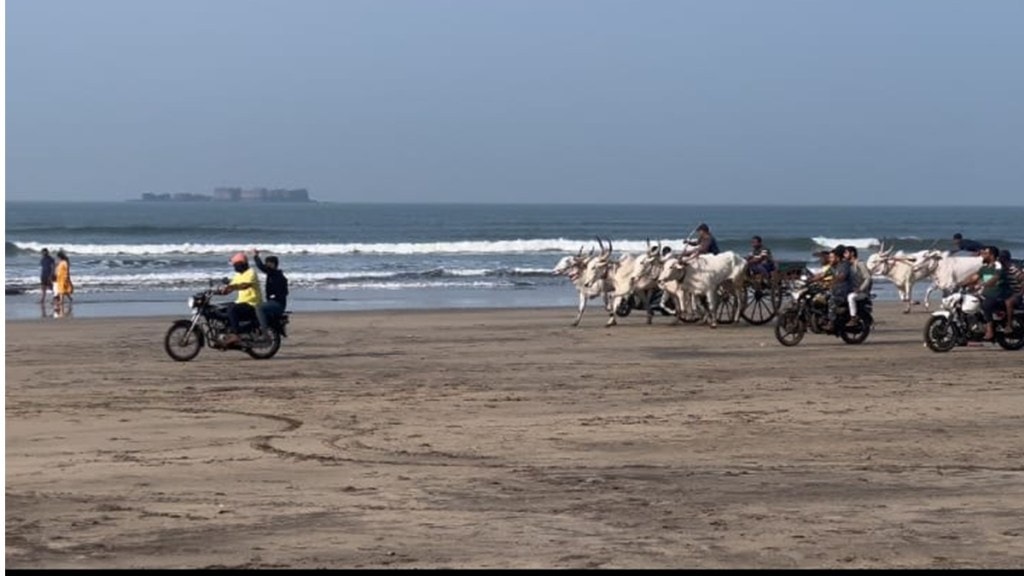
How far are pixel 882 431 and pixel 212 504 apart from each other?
646cm

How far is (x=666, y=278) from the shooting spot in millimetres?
28500

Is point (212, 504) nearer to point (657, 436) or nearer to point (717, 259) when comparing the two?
point (657, 436)

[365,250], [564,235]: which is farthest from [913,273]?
[564,235]

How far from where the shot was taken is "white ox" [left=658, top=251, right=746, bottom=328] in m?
28.3

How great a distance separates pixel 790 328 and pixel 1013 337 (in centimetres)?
304

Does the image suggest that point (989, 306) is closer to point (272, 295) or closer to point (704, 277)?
point (704, 277)

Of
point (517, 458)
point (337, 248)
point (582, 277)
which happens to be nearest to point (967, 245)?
point (582, 277)

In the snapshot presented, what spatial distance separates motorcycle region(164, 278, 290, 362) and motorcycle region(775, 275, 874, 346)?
7122mm

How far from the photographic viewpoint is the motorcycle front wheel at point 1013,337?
23328mm

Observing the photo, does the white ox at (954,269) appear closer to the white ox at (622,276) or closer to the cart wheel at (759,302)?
the cart wheel at (759,302)

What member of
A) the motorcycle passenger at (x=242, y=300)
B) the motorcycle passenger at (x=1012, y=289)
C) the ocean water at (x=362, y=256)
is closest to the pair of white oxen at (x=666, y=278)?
the motorcycle passenger at (x=1012, y=289)

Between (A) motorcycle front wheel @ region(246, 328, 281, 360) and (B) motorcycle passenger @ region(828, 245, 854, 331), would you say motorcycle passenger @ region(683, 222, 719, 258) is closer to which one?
(B) motorcycle passenger @ region(828, 245, 854, 331)

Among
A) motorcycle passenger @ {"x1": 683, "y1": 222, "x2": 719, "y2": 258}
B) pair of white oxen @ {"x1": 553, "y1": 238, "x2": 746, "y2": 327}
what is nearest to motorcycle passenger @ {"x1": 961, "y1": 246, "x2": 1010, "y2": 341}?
pair of white oxen @ {"x1": 553, "y1": 238, "x2": 746, "y2": 327}

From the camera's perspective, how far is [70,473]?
1204cm
